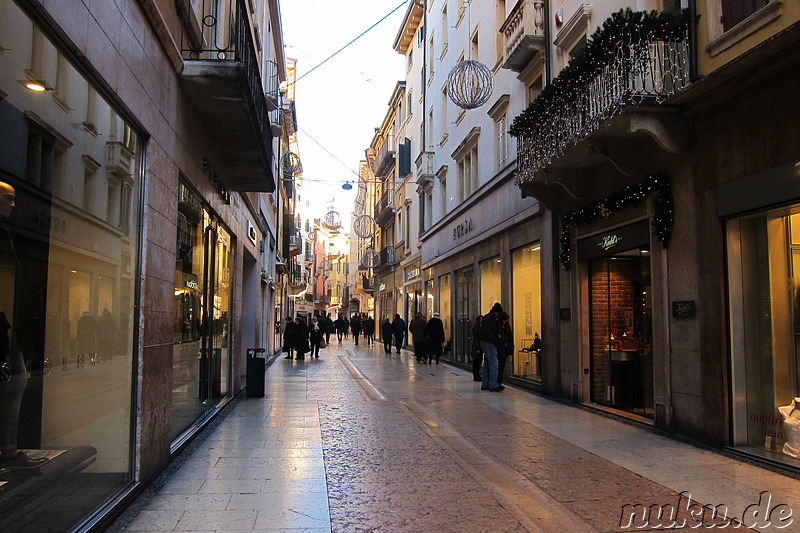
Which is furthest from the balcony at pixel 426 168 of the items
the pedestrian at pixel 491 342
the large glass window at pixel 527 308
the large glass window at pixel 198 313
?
the large glass window at pixel 198 313

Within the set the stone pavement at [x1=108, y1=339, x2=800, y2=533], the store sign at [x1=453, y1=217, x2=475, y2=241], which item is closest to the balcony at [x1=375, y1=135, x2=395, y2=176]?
the store sign at [x1=453, y1=217, x2=475, y2=241]

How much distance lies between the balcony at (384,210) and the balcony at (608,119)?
2648 centimetres

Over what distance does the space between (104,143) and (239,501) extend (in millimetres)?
3194

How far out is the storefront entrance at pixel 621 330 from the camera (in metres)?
11.1

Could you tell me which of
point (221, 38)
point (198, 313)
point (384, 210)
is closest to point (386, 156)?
point (384, 210)

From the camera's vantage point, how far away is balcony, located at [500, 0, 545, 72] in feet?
46.9

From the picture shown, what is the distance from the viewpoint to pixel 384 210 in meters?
40.5

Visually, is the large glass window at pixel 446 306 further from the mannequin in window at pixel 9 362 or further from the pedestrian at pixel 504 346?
the mannequin in window at pixel 9 362

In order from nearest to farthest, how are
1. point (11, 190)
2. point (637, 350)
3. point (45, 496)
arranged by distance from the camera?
1. point (11, 190)
2. point (45, 496)
3. point (637, 350)

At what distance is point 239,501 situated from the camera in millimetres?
5754

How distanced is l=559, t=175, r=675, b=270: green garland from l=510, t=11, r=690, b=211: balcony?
0.24 metres

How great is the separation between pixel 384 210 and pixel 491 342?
27018 mm

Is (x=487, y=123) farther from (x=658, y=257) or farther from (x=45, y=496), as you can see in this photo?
(x=45, y=496)

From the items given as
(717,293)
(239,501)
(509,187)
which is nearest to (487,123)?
(509,187)
